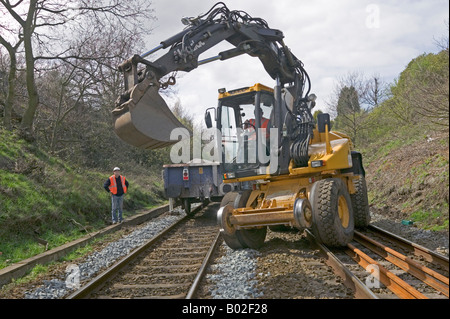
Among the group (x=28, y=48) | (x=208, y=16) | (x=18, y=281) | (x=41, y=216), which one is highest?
(x=28, y=48)

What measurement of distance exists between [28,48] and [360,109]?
19.4 meters

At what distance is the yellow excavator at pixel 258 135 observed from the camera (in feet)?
18.6

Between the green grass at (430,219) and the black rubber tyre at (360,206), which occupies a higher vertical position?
the black rubber tyre at (360,206)

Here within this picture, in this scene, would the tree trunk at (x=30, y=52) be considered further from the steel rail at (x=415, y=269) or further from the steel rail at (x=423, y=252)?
the steel rail at (x=423, y=252)

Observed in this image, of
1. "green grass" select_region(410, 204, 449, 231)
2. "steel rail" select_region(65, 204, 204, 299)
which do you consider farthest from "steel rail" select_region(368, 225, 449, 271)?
"steel rail" select_region(65, 204, 204, 299)

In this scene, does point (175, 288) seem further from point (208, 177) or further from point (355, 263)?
point (208, 177)

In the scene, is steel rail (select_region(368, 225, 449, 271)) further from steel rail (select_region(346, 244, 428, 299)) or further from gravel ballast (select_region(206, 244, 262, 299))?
gravel ballast (select_region(206, 244, 262, 299))

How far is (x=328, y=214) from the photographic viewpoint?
600 centimetres

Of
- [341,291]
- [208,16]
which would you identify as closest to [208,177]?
[208,16]

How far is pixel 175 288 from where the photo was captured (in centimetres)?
496

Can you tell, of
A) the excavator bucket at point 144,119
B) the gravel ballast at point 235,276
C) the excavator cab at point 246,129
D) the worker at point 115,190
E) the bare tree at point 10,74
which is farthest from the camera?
the bare tree at point 10,74

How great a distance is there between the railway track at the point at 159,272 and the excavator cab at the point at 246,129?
1.69 m

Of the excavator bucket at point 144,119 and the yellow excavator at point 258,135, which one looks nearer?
the excavator bucket at point 144,119

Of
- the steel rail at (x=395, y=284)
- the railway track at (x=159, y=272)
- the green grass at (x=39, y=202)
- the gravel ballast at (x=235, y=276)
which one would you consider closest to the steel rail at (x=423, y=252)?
the steel rail at (x=395, y=284)
